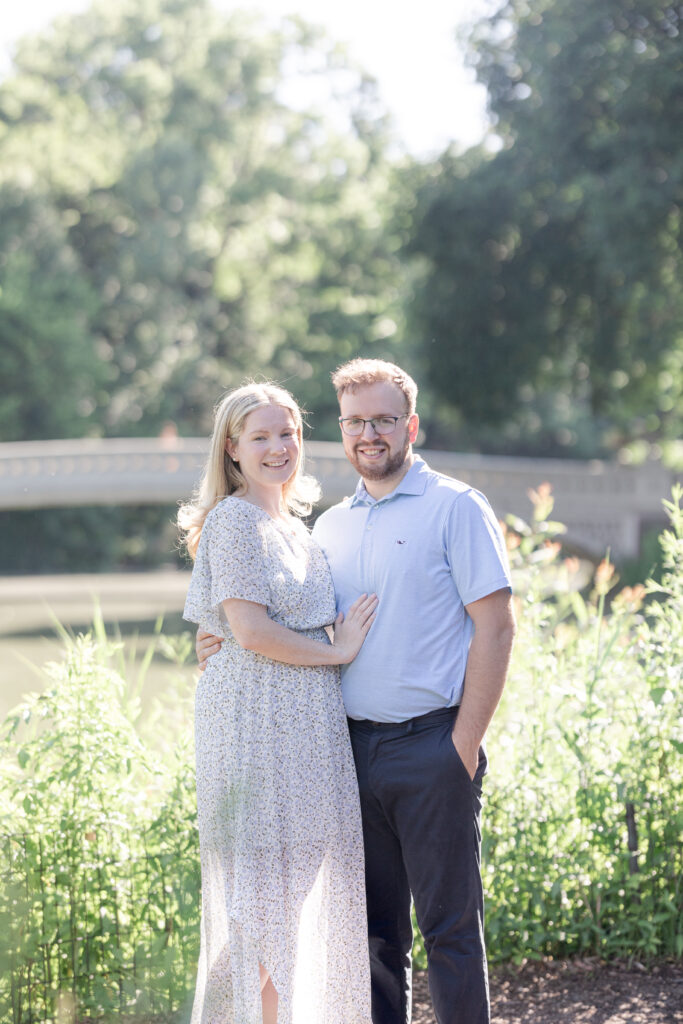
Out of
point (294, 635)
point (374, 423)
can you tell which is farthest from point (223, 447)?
point (294, 635)

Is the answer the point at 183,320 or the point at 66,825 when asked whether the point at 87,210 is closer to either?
the point at 183,320

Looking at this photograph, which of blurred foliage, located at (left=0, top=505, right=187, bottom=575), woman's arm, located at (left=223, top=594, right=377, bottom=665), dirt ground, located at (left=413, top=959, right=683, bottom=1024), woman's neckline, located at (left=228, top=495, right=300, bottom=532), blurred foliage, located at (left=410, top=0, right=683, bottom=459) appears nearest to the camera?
woman's arm, located at (left=223, top=594, right=377, bottom=665)

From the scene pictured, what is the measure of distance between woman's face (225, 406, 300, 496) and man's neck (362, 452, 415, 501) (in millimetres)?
227

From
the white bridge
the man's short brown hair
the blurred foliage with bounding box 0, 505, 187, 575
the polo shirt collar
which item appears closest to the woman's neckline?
the polo shirt collar

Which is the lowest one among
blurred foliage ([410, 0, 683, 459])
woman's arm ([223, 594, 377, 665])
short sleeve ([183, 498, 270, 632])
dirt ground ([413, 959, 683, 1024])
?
dirt ground ([413, 959, 683, 1024])

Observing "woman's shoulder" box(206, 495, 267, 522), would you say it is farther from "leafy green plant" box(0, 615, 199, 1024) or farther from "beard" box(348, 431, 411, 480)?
"leafy green plant" box(0, 615, 199, 1024)

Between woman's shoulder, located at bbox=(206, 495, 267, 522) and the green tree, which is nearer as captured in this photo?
woman's shoulder, located at bbox=(206, 495, 267, 522)

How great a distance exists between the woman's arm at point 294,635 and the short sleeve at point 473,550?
0.70ft

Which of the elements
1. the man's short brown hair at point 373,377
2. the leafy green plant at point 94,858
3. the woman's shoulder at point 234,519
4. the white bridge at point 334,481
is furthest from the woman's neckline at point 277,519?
the white bridge at point 334,481

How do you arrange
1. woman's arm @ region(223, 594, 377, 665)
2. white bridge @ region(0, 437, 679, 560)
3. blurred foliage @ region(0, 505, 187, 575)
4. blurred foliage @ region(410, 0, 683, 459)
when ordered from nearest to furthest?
woman's arm @ region(223, 594, 377, 665), blurred foliage @ region(410, 0, 683, 459), white bridge @ region(0, 437, 679, 560), blurred foliage @ region(0, 505, 187, 575)

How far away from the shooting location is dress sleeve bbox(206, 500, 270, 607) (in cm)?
269

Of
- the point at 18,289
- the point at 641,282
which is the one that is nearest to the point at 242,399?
the point at 641,282

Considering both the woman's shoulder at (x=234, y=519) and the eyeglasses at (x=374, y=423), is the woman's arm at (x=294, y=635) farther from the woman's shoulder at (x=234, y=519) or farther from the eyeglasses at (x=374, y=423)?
the eyeglasses at (x=374, y=423)

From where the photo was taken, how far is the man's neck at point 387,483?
2.94 m
